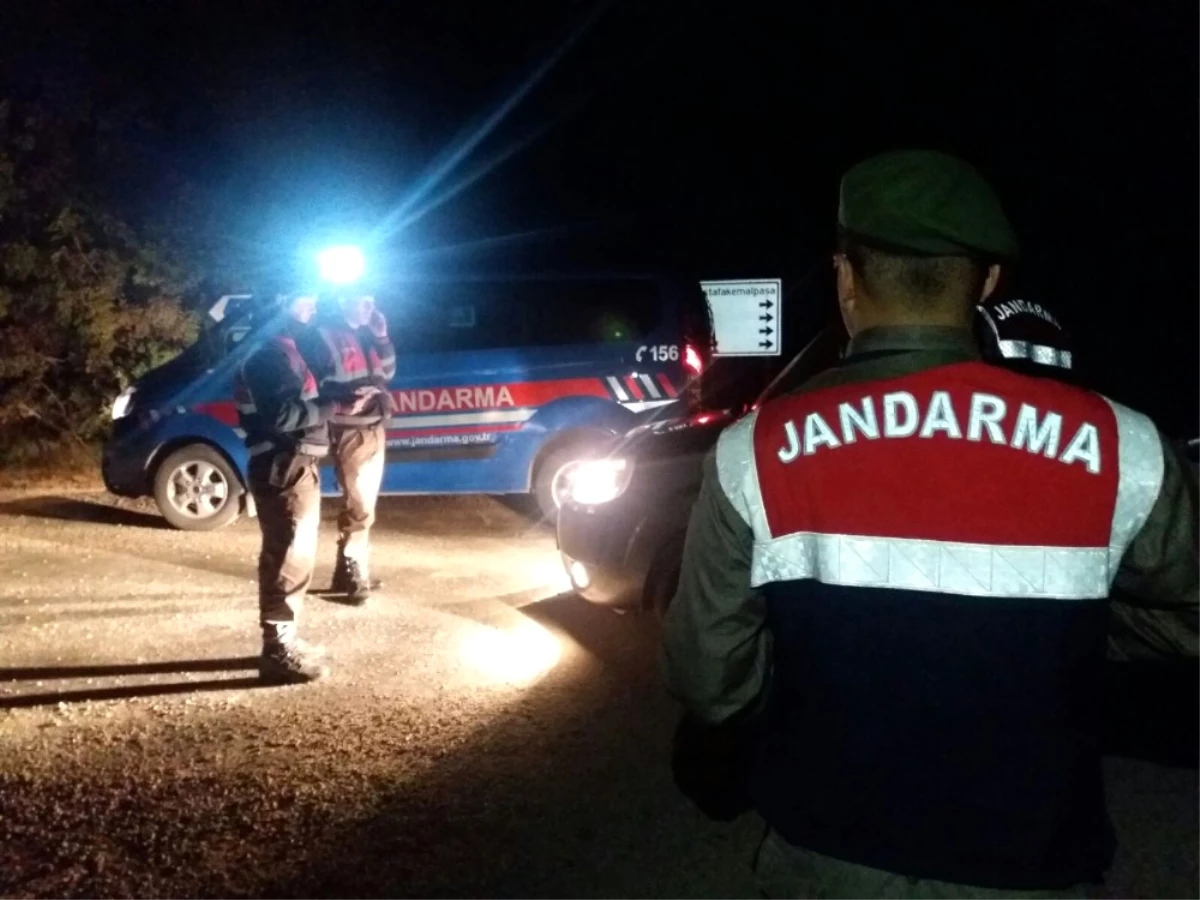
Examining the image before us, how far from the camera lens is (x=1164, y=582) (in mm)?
1643

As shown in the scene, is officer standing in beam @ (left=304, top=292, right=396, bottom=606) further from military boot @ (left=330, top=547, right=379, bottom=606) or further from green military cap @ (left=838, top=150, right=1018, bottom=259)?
green military cap @ (left=838, top=150, right=1018, bottom=259)

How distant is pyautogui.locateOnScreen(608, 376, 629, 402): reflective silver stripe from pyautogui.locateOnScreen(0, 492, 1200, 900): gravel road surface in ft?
6.67

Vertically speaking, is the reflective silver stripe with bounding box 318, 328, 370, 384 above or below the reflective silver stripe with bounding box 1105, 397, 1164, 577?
below

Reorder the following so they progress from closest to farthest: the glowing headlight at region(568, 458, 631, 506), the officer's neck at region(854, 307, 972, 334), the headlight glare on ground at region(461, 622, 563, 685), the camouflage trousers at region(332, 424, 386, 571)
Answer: the officer's neck at region(854, 307, 972, 334) < the headlight glare on ground at region(461, 622, 563, 685) < the glowing headlight at region(568, 458, 631, 506) < the camouflage trousers at region(332, 424, 386, 571)

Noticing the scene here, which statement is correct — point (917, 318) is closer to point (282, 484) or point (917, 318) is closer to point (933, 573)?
point (933, 573)

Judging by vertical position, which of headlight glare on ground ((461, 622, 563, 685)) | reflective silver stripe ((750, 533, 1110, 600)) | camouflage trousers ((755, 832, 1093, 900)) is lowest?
headlight glare on ground ((461, 622, 563, 685))

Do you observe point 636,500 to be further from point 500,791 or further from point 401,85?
point 401,85

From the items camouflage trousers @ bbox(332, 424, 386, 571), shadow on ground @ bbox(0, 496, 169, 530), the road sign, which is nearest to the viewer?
camouflage trousers @ bbox(332, 424, 386, 571)

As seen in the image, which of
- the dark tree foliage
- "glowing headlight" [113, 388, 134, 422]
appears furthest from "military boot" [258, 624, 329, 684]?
the dark tree foliage

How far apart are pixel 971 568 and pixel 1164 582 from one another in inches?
11.8

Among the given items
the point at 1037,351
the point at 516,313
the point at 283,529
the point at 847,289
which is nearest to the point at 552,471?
the point at 516,313

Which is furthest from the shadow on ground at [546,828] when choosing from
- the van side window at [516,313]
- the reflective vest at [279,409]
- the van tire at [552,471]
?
the van side window at [516,313]

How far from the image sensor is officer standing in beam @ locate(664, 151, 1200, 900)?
1572 millimetres

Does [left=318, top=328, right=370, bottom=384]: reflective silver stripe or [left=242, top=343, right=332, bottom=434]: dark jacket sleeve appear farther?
[left=318, top=328, right=370, bottom=384]: reflective silver stripe
